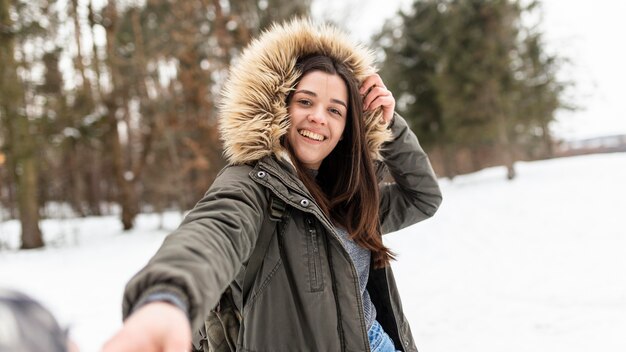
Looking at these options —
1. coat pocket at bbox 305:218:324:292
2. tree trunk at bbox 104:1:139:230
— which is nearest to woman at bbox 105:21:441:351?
coat pocket at bbox 305:218:324:292

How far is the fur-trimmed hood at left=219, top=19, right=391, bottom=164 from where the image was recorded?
163 cm

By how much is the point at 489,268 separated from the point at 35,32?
11988 millimetres

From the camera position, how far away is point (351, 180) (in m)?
1.88

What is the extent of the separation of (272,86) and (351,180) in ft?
1.77

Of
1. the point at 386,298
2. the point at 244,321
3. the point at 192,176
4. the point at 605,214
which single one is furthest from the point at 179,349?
the point at 192,176

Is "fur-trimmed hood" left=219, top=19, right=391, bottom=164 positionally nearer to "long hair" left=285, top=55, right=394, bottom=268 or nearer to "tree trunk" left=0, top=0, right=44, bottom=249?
"long hair" left=285, top=55, right=394, bottom=268

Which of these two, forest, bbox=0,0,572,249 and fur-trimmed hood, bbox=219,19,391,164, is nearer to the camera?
fur-trimmed hood, bbox=219,19,391,164

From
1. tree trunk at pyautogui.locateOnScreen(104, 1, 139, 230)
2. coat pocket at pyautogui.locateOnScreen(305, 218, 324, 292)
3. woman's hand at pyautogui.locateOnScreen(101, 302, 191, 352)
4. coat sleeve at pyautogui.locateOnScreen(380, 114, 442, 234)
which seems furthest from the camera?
tree trunk at pyautogui.locateOnScreen(104, 1, 139, 230)

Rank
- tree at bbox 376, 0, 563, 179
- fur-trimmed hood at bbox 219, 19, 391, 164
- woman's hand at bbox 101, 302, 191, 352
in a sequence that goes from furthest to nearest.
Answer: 1. tree at bbox 376, 0, 563, 179
2. fur-trimmed hood at bbox 219, 19, 391, 164
3. woman's hand at bbox 101, 302, 191, 352

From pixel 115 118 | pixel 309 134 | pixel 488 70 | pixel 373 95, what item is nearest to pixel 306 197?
pixel 309 134

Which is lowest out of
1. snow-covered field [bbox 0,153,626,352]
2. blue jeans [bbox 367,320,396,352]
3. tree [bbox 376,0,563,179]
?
snow-covered field [bbox 0,153,626,352]

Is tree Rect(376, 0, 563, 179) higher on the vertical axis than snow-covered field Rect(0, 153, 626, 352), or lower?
higher

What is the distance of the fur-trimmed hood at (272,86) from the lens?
5.36 feet

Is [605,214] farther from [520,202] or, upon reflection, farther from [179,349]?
[179,349]
